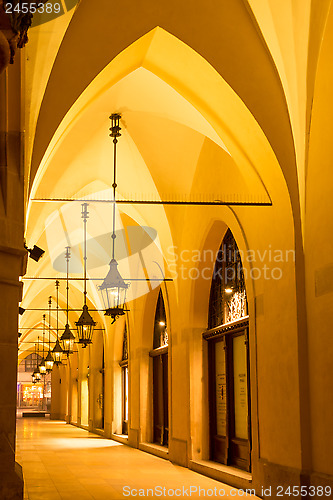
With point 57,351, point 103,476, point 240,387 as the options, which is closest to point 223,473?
point 240,387

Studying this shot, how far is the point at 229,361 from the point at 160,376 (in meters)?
5.24

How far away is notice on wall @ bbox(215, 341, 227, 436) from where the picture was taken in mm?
11777

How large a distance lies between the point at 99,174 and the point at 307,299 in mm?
6501

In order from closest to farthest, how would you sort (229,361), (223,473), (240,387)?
(223,473) < (240,387) < (229,361)

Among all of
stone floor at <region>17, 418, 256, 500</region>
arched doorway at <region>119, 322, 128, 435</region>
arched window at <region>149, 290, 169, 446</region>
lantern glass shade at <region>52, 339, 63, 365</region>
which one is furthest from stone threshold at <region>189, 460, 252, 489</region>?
arched doorway at <region>119, 322, 128, 435</region>

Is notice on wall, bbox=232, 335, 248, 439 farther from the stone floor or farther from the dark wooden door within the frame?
the dark wooden door

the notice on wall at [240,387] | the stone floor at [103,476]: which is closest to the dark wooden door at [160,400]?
the stone floor at [103,476]

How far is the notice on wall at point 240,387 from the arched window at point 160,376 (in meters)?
4.39

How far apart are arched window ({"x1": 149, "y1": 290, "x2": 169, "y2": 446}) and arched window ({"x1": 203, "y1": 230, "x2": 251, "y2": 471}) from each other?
3.38 metres

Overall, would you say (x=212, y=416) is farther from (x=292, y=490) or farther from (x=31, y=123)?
(x=31, y=123)

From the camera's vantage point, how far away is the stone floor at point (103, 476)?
9188mm

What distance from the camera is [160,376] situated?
16.5 metres

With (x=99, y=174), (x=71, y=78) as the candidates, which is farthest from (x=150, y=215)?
(x=71, y=78)

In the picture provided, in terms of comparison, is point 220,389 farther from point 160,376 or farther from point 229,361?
point 160,376
